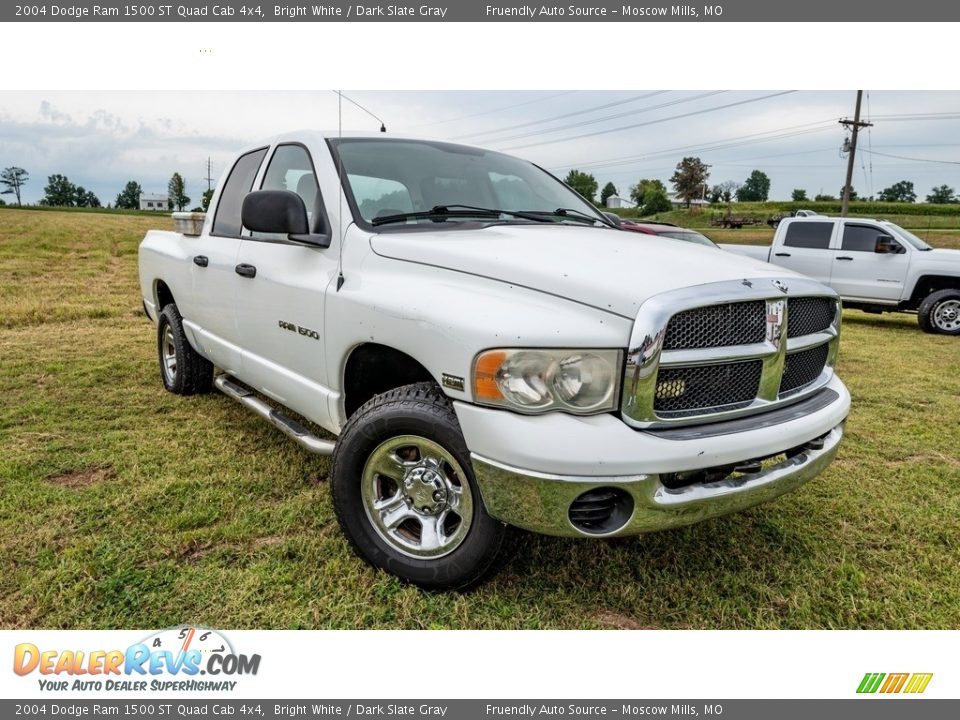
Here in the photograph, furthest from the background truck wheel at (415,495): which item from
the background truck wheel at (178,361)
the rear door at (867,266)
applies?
the rear door at (867,266)

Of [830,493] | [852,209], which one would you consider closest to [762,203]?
[852,209]

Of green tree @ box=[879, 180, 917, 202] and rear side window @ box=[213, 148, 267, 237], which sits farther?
green tree @ box=[879, 180, 917, 202]

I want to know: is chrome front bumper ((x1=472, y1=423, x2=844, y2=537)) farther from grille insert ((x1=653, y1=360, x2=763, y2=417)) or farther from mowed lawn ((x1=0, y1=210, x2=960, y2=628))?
mowed lawn ((x1=0, y1=210, x2=960, y2=628))

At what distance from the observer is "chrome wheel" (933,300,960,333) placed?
32.9ft

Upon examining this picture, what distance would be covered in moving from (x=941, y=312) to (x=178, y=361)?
10662 mm

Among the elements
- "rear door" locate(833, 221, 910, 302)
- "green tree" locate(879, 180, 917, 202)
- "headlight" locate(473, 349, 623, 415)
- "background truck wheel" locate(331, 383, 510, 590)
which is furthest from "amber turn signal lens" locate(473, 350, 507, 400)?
"green tree" locate(879, 180, 917, 202)

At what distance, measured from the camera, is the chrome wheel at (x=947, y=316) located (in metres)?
10.0

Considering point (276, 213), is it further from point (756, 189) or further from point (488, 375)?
point (756, 189)

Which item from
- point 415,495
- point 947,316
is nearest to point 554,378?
point 415,495

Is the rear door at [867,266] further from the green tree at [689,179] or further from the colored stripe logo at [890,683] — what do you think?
the green tree at [689,179]

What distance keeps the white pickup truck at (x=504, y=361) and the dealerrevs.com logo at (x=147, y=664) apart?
0.64m

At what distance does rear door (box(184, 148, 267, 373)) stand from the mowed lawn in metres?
0.60

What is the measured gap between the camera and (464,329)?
7.25 ft

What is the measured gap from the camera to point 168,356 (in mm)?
5258
